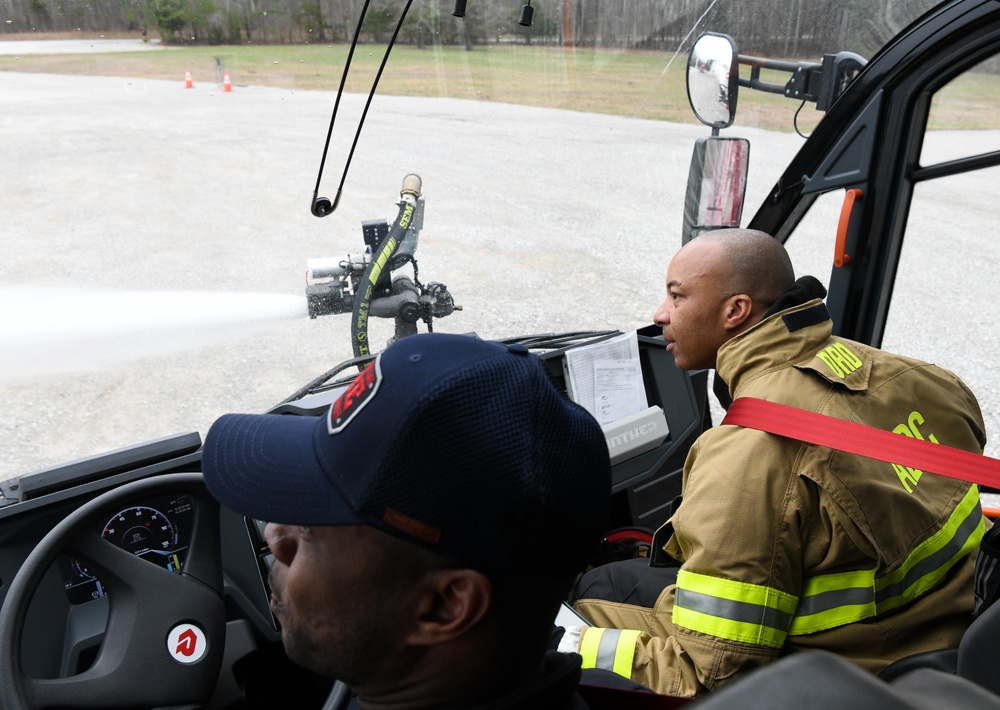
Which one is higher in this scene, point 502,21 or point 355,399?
point 502,21

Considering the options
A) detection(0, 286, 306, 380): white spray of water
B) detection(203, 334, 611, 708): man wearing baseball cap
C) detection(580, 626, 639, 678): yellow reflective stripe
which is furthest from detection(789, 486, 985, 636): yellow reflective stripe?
detection(0, 286, 306, 380): white spray of water

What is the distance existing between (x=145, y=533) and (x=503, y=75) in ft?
4.89

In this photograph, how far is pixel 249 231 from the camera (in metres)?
2.59

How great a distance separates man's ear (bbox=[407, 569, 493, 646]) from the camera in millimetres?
997

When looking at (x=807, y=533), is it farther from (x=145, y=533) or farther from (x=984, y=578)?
(x=145, y=533)

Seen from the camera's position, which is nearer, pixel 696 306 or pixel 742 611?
pixel 742 611

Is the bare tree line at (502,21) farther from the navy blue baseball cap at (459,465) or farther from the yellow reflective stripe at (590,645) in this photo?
the yellow reflective stripe at (590,645)

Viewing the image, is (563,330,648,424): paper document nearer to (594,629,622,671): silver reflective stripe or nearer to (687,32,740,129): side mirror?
(687,32,740,129): side mirror

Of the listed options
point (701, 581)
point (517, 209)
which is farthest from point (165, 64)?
point (701, 581)

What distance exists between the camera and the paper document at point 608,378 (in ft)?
9.17

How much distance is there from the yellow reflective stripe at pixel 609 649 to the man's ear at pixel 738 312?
34.4 inches

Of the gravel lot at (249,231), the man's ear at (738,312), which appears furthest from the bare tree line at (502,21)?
the man's ear at (738,312)

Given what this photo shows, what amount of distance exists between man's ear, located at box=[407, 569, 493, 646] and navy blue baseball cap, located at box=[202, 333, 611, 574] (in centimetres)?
3

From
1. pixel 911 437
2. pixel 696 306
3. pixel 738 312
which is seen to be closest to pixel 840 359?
pixel 911 437
